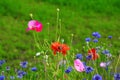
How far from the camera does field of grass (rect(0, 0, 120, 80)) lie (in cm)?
679

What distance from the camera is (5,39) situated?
23.7 feet

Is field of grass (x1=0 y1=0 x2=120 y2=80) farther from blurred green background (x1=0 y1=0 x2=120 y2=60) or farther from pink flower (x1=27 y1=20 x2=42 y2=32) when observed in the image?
pink flower (x1=27 y1=20 x2=42 y2=32)

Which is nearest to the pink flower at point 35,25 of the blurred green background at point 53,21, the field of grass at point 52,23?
the field of grass at point 52,23

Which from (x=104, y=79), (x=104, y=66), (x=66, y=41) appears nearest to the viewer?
(x=104, y=66)

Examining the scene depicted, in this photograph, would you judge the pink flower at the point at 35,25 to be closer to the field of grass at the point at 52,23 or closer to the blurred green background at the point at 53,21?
the field of grass at the point at 52,23

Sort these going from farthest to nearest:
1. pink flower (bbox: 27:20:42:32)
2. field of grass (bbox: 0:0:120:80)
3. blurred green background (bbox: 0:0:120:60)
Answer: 1. blurred green background (bbox: 0:0:120:60)
2. field of grass (bbox: 0:0:120:80)
3. pink flower (bbox: 27:20:42:32)

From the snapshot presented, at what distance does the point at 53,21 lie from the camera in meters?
8.45

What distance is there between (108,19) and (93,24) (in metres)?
0.67

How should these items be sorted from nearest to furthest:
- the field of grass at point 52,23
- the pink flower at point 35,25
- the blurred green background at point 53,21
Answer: the pink flower at point 35,25
the field of grass at point 52,23
the blurred green background at point 53,21

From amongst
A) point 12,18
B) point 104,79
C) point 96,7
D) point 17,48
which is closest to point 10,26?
point 12,18

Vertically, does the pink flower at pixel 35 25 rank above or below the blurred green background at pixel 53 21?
above

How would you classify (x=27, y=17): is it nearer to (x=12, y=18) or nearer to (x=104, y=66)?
(x=12, y=18)

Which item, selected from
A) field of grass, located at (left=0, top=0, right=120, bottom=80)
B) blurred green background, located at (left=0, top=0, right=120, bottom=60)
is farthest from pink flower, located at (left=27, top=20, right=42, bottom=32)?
blurred green background, located at (left=0, top=0, right=120, bottom=60)

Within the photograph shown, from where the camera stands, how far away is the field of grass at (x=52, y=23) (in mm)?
6789
